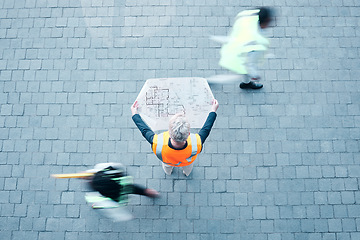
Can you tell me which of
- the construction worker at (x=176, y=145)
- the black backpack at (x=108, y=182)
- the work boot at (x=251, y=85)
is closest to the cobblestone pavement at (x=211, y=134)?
the work boot at (x=251, y=85)

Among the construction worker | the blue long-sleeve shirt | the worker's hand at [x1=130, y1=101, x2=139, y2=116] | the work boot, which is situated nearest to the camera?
the construction worker

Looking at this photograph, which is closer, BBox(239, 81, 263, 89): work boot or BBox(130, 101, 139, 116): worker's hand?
BBox(130, 101, 139, 116): worker's hand

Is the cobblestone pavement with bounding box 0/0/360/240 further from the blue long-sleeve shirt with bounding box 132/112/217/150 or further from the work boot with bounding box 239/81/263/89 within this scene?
the blue long-sleeve shirt with bounding box 132/112/217/150

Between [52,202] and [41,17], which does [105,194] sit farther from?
[41,17]

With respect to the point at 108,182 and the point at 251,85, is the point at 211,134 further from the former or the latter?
the point at 108,182

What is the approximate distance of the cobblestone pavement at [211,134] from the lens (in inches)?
191

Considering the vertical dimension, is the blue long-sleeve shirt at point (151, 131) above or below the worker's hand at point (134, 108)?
below

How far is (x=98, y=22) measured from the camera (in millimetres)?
5785

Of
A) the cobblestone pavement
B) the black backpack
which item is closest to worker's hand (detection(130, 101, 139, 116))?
the black backpack

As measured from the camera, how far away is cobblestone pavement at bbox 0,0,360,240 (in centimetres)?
485

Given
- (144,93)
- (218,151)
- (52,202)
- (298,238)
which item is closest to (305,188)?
(298,238)

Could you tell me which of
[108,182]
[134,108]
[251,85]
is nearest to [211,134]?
[251,85]

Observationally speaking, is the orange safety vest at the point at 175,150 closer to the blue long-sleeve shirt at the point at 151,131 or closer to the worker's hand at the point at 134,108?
the blue long-sleeve shirt at the point at 151,131

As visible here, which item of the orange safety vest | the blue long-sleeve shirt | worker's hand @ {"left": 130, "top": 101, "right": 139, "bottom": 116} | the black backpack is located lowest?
the black backpack
